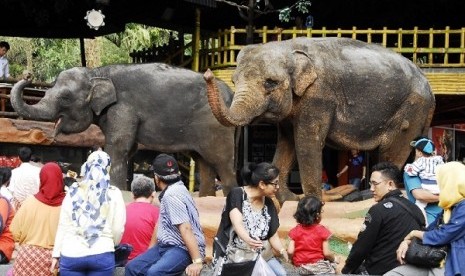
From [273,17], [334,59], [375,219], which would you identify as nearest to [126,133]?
[334,59]

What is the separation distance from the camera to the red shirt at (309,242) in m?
8.53

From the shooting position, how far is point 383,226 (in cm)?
767

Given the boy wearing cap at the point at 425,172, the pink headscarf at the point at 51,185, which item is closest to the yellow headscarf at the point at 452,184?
the boy wearing cap at the point at 425,172

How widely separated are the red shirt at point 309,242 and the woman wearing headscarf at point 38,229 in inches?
80.6

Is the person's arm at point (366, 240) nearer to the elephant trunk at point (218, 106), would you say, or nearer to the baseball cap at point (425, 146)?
the baseball cap at point (425, 146)

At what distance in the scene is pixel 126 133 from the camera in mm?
12750

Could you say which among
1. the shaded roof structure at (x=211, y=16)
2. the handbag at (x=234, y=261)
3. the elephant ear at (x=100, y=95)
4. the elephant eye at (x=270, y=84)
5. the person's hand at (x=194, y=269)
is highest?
the shaded roof structure at (x=211, y=16)

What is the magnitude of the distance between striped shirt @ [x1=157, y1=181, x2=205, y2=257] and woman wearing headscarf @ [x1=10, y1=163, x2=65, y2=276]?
836 millimetres

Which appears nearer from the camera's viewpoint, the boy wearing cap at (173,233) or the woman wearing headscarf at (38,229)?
the boy wearing cap at (173,233)

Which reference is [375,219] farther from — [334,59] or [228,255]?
[334,59]

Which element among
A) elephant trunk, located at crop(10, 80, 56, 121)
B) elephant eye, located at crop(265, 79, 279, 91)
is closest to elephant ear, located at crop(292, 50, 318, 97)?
elephant eye, located at crop(265, 79, 279, 91)

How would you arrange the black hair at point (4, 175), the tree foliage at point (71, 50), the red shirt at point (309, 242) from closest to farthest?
the red shirt at point (309, 242), the black hair at point (4, 175), the tree foliage at point (71, 50)

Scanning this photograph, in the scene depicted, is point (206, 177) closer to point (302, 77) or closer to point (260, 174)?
point (302, 77)

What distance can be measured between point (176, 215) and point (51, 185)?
1013 mm
